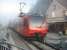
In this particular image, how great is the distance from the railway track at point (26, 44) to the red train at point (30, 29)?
0.05 m

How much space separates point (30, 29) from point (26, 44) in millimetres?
135

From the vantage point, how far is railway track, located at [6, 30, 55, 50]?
2.37m

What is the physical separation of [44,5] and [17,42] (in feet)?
1.31

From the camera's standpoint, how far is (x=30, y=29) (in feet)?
7.77

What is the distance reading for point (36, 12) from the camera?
7.82 feet

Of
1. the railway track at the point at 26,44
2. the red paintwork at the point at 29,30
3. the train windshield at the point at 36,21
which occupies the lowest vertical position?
the railway track at the point at 26,44

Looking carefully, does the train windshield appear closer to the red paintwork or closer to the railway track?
the red paintwork

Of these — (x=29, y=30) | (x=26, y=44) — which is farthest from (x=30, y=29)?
(x=26, y=44)

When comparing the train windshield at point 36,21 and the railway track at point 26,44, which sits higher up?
the train windshield at point 36,21

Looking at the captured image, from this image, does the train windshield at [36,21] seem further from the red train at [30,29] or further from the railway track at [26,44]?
the railway track at [26,44]

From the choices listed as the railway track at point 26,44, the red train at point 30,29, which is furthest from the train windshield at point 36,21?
the railway track at point 26,44

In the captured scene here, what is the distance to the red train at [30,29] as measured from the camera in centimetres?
237

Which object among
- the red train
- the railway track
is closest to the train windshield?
the red train

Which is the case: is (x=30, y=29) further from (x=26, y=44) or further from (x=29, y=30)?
(x=26, y=44)
